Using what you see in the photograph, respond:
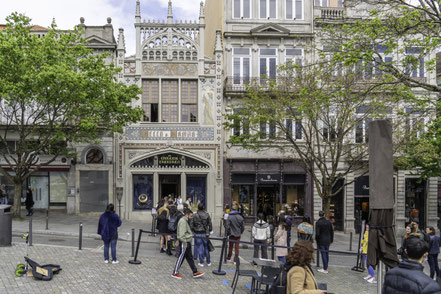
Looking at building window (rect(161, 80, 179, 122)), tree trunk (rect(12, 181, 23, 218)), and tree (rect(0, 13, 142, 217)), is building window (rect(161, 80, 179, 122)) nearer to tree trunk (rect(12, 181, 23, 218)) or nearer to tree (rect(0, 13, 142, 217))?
tree (rect(0, 13, 142, 217))

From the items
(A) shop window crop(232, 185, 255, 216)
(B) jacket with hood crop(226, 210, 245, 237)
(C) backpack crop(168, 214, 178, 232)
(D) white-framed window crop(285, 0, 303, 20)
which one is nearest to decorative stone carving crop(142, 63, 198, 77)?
(D) white-framed window crop(285, 0, 303, 20)

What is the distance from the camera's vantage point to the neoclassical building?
23.2 metres

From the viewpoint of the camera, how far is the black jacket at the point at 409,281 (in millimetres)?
4270

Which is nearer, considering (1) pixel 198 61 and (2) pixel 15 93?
(2) pixel 15 93

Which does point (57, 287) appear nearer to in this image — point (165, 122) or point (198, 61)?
point (165, 122)

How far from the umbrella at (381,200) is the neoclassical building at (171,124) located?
17.2 m

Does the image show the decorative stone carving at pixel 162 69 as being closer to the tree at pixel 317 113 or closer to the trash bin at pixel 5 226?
the tree at pixel 317 113

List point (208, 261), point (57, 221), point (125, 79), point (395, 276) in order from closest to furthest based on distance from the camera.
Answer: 1. point (395, 276)
2. point (208, 261)
3. point (57, 221)
4. point (125, 79)

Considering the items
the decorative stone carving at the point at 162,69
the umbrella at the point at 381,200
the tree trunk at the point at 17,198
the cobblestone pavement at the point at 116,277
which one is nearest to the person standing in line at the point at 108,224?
the cobblestone pavement at the point at 116,277

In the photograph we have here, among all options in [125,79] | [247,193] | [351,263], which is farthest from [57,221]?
[351,263]

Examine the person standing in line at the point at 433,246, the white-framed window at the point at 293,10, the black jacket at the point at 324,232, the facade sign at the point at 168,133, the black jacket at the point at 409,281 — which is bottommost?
the person standing in line at the point at 433,246

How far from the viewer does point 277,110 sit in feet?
60.9

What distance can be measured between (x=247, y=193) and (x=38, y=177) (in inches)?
510

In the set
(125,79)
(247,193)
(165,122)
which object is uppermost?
(125,79)
